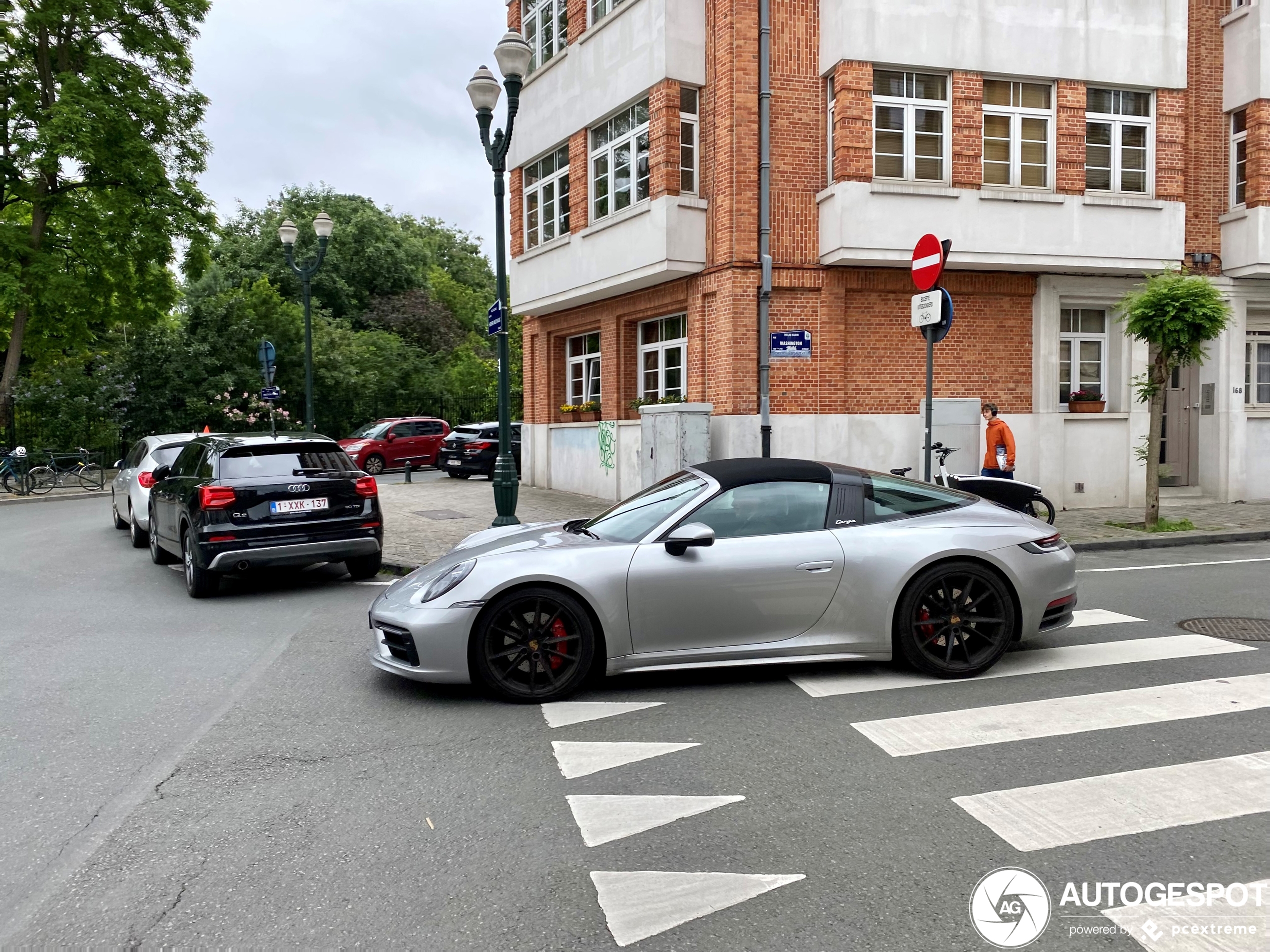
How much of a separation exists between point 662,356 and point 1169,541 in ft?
28.6

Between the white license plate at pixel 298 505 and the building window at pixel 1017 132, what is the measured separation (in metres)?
11.5

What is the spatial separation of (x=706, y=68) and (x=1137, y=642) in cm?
1200

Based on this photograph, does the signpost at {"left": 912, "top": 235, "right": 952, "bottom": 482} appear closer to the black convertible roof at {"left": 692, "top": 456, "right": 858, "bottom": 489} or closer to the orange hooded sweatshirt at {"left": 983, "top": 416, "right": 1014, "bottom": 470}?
the orange hooded sweatshirt at {"left": 983, "top": 416, "right": 1014, "bottom": 470}

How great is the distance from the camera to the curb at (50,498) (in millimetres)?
20766

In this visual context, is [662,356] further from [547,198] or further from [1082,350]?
[1082,350]

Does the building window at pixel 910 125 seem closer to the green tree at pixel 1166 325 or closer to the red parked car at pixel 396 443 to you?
the green tree at pixel 1166 325

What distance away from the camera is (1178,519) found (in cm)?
1408

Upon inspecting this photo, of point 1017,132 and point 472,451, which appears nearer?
point 1017,132

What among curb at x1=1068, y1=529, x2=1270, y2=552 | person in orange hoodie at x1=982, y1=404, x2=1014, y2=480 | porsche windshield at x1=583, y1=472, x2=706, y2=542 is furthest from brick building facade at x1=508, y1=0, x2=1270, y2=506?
porsche windshield at x1=583, y1=472, x2=706, y2=542

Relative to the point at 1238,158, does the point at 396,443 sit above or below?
below

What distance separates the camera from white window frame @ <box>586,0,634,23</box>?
1679 cm

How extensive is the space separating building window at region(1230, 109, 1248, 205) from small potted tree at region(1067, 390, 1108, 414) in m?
4.27

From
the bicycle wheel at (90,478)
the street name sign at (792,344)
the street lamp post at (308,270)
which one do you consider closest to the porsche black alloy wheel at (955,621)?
the street name sign at (792,344)

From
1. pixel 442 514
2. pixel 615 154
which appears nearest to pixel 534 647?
pixel 442 514
